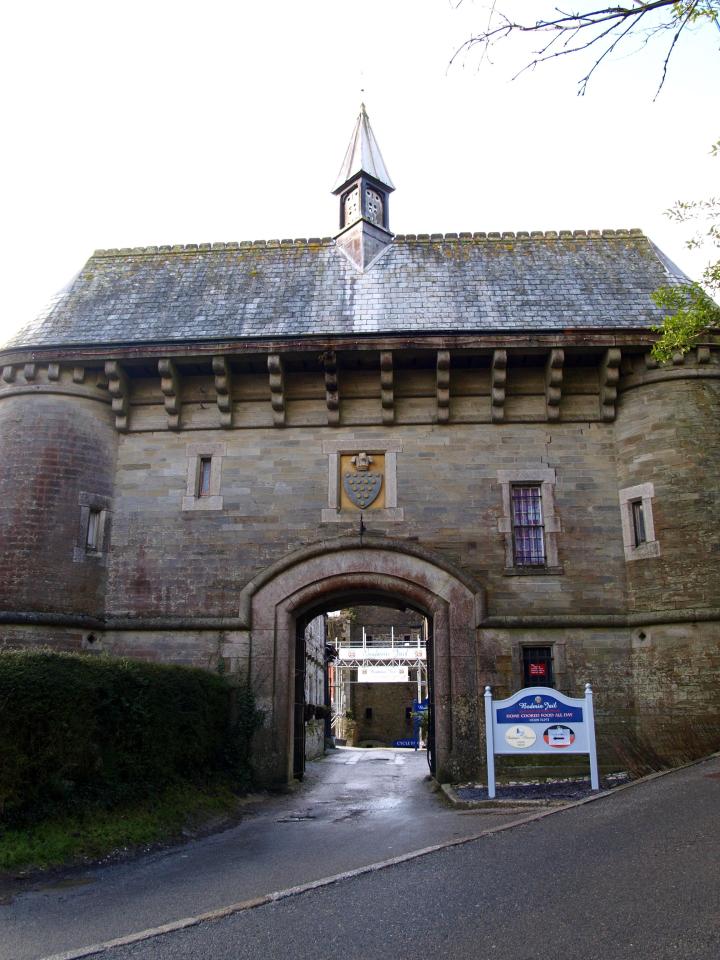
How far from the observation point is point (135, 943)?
5328 mm

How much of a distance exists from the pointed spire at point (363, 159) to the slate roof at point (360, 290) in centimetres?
213

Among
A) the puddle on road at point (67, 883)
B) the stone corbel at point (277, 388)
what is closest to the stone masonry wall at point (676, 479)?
the stone corbel at point (277, 388)

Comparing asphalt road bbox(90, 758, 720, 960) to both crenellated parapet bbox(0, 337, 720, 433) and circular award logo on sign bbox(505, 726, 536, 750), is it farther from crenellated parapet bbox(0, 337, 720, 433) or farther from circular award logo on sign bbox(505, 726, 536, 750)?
crenellated parapet bbox(0, 337, 720, 433)

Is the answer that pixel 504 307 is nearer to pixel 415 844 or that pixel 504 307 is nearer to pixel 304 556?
pixel 304 556

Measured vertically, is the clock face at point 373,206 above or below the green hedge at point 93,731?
above

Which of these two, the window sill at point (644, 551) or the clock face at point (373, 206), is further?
the clock face at point (373, 206)

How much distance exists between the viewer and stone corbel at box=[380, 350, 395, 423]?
13664 millimetres

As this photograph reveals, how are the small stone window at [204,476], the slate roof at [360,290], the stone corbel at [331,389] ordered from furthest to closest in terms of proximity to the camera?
the slate roof at [360,290], the small stone window at [204,476], the stone corbel at [331,389]

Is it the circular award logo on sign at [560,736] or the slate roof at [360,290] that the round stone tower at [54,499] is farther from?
the circular award logo on sign at [560,736]

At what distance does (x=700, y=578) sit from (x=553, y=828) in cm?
604

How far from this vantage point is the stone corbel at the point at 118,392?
46.0 ft

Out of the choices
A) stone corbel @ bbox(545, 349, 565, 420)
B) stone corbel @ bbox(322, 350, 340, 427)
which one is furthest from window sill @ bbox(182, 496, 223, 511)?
stone corbel @ bbox(545, 349, 565, 420)

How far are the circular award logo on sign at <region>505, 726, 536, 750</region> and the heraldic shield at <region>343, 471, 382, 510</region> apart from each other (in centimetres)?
467

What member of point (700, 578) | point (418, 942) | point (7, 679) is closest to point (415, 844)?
point (418, 942)
